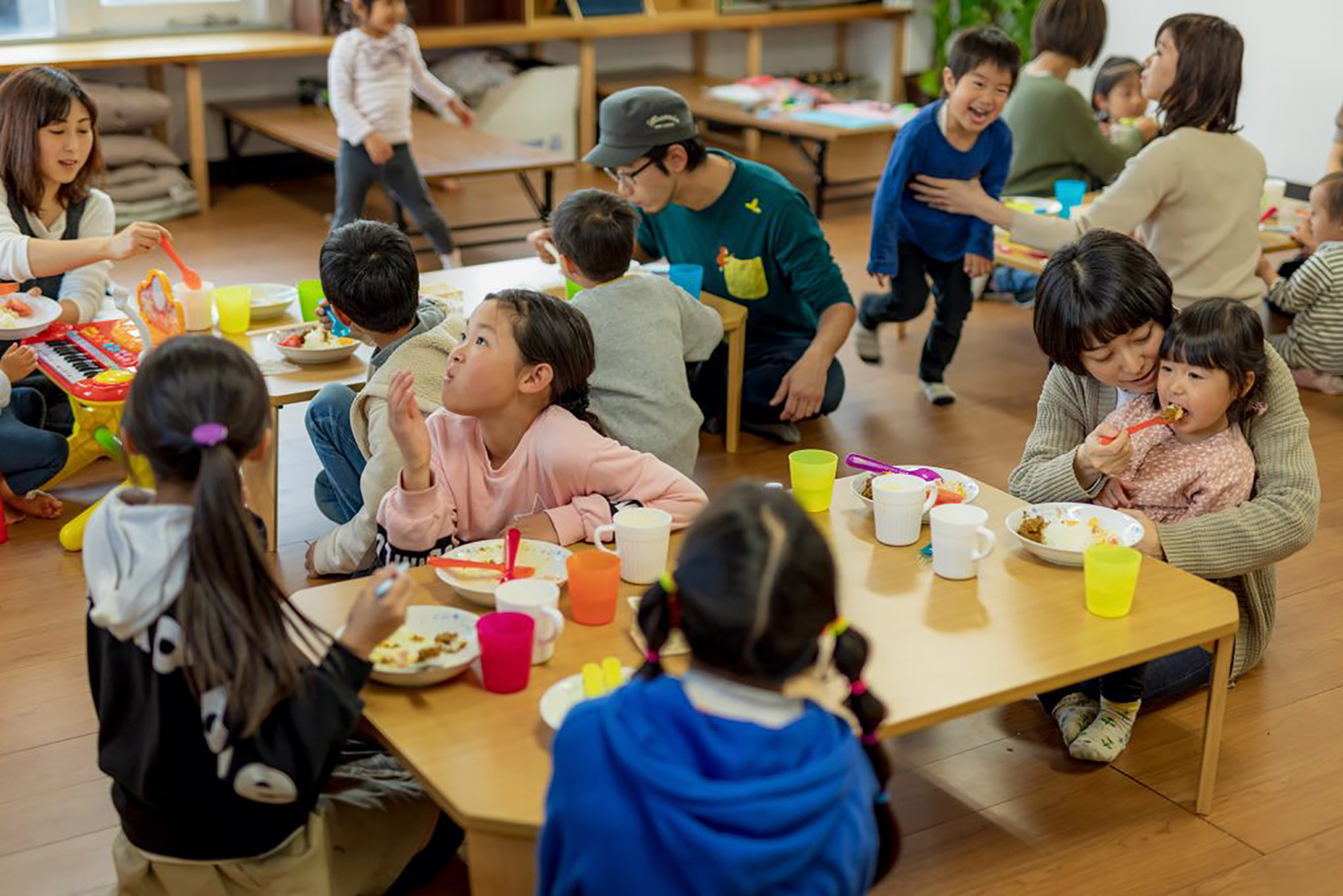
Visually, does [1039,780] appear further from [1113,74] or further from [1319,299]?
[1113,74]

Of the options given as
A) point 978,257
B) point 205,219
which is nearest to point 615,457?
point 978,257

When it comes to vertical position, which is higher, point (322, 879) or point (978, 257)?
point (978, 257)

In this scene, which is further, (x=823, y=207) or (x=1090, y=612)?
(x=823, y=207)

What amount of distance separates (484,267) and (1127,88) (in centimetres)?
309

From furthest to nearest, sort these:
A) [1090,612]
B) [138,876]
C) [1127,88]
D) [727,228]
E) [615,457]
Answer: [1127,88], [727,228], [615,457], [1090,612], [138,876]

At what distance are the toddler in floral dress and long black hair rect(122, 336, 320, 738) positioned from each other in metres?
1.58

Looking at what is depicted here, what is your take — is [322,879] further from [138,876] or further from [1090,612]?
[1090,612]

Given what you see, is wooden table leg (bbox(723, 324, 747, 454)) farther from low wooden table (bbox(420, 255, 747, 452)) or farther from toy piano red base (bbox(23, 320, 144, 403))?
toy piano red base (bbox(23, 320, 144, 403))

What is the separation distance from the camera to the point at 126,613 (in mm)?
1859

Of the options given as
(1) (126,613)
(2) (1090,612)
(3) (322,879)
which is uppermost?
(1) (126,613)

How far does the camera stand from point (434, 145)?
650 cm

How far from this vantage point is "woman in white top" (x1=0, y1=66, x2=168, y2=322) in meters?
3.74

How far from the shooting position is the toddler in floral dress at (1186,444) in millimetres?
2635

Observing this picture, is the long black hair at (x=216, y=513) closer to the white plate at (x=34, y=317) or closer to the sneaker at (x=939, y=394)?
the white plate at (x=34, y=317)
